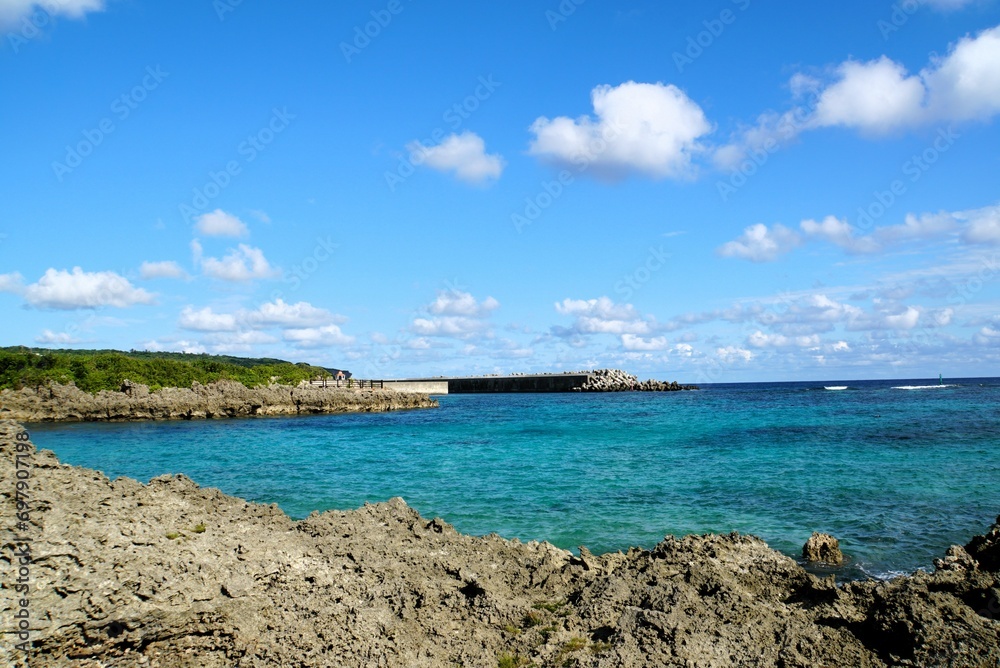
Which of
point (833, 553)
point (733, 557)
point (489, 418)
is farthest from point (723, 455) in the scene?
point (489, 418)

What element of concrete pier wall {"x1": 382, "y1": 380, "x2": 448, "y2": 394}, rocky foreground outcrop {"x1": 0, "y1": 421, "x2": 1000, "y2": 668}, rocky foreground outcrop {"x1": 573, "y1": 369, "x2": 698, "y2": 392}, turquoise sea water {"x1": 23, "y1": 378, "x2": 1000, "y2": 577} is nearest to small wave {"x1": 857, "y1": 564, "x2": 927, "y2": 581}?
turquoise sea water {"x1": 23, "y1": 378, "x2": 1000, "y2": 577}

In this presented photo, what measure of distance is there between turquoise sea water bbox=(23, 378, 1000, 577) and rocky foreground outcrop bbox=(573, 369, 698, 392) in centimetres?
6681

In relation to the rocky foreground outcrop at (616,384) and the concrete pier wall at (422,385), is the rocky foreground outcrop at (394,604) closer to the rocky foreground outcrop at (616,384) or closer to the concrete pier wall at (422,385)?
the concrete pier wall at (422,385)

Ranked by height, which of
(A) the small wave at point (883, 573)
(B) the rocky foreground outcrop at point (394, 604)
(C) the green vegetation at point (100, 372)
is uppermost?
(C) the green vegetation at point (100, 372)

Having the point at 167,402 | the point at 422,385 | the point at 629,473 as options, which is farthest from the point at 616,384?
the point at 629,473

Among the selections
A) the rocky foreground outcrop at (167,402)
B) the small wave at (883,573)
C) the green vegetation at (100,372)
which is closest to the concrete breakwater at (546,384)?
the green vegetation at (100,372)

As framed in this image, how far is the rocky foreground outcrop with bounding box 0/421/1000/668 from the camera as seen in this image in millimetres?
5664

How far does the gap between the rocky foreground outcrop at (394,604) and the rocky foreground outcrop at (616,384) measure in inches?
3877

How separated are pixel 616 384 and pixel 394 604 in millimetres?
102627

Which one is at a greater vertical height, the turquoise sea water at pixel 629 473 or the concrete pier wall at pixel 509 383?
the concrete pier wall at pixel 509 383

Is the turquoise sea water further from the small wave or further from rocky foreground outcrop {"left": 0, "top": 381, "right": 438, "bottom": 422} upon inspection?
rocky foreground outcrop {"left": 0, "top": 381, "right": 438, "bottom": 422}

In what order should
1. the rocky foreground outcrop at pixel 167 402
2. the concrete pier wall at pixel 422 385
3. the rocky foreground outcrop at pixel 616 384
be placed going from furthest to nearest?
the rocky foreground outcrop at pixel 616 384
the concrete pier wall at pixel 422 385
the rocky foreground outcrop at pixel 167 402

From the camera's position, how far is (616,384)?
10725cm

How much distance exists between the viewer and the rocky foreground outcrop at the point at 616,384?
348 ft
